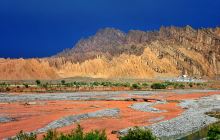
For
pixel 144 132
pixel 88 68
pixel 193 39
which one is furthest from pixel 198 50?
pixel 144 132

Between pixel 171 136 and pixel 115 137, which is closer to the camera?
pixel 115 137

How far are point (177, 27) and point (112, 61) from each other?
47.5 m

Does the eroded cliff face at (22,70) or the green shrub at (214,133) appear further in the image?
the eroded cliff face at (22,70)

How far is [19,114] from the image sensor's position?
38094mm

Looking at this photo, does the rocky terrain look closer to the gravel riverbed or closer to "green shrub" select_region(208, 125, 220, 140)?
the gravel riverbed

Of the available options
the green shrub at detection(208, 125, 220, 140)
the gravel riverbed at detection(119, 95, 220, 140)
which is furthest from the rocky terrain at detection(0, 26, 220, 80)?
the green shrub at detection(208, 125, 220, 140)

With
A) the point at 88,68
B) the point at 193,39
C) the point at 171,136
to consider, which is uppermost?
the point at 193,39

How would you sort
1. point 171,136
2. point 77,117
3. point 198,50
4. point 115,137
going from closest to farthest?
1. point 115,137
2. point 171,136
3. point 77,117
4. point 198,50

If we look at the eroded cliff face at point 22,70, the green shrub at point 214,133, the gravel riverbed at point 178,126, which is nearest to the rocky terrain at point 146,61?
the eroded cliff face at point 22,70

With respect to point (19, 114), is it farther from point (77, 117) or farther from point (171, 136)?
point (171, 136)

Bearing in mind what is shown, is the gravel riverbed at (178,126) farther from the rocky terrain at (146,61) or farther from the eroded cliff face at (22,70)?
the rocky terrain at (146,61)

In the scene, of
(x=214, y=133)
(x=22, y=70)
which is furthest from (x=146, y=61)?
(x=214, y=133)

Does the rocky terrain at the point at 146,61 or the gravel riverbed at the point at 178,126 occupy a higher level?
the rocky terrain at the point at 146,61

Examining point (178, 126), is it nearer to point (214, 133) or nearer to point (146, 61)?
point (214, 133)
